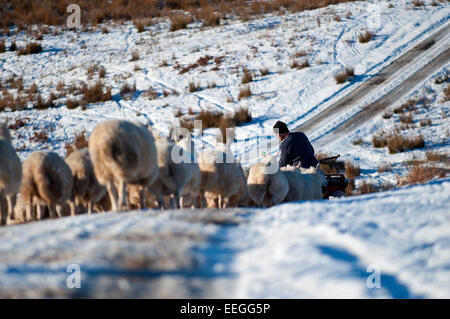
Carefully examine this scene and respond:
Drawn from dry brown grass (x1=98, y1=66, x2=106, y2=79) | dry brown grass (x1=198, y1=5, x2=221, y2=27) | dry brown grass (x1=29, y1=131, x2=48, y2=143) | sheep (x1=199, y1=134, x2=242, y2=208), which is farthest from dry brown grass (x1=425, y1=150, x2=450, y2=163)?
dry brown grass (x1=198, y1=5, x2=221, y2=27)

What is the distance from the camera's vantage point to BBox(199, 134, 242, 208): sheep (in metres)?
7.04

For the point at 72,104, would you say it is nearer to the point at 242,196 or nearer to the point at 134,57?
the point at 134,57

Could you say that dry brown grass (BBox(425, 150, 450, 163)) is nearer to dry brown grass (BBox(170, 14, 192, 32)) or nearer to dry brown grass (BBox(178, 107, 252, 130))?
dry brown grass (BBox(178, 107, 252, 130))

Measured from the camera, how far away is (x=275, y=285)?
2955 millimetres

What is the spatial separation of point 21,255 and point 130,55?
763 inches

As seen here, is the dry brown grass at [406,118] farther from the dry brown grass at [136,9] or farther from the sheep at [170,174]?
the dry brown grass at [136,9]

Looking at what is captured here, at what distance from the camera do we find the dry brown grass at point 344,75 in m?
16.5

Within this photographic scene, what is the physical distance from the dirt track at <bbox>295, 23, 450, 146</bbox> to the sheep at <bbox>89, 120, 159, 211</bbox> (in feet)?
27.6

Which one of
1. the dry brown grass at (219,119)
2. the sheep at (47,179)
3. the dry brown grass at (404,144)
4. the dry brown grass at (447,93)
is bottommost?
the sheep at (47,179)

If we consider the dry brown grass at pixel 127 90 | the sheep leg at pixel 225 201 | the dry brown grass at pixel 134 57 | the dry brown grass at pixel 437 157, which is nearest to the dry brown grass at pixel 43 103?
the dry brown grass at pixel 127 90

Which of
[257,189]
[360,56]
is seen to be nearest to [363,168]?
[257,189]

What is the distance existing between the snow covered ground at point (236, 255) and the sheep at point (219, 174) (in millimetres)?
2597

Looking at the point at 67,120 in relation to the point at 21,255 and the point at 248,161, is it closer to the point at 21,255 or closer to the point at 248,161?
the point at 248,161
